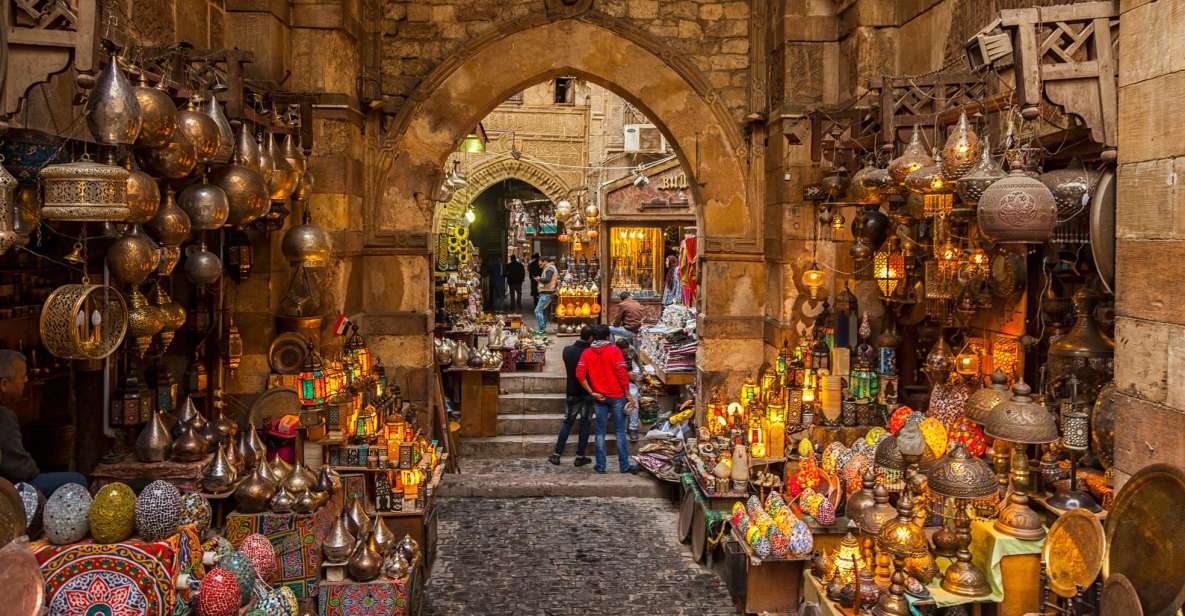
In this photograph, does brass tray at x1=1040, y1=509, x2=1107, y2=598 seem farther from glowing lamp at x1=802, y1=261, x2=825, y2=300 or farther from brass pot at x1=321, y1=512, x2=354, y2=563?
glowing lamp at x1=802, y1=261, x2=825, y2=300

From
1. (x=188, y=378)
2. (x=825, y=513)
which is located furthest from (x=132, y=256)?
(x=825, y=513)

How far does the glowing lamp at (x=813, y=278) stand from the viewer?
23.2 ft

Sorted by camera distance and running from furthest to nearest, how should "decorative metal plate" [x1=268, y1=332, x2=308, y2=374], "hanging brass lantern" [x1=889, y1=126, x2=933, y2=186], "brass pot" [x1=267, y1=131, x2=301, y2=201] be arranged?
"decorative metal plate" [x1=268, y1=332, x2=308, y2=374] < "brass pot" [x1=267, y1=131, x2=301, y2=201] < "hanging brass lantern" [x1=889, y1=126, x2=933, y2=186]

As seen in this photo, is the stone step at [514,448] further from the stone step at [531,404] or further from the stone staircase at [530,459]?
the stone step at [531,404]

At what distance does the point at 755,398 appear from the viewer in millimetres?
7438

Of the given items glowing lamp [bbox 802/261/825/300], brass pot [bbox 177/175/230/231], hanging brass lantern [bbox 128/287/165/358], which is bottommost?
hanging brass lantern [bbox 128/287/165/358]

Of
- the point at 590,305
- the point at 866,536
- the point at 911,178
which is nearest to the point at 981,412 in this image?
the point at 866,536

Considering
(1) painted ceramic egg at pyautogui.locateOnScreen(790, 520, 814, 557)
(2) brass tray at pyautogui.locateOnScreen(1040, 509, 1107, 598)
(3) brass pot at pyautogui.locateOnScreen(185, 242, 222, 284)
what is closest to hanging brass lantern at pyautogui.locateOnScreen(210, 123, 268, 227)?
(3) brass pot at pyautogui.locateOnScreen(185, 242, 222, 284)

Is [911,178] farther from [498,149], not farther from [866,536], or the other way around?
[498,149]

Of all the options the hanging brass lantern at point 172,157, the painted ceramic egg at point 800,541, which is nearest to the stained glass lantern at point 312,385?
the hanging brass lantern at point 172,157

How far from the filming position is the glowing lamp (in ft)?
23.2

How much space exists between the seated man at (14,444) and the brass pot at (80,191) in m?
1.27

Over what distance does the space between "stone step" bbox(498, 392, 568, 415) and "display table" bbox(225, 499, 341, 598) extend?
4.91 m

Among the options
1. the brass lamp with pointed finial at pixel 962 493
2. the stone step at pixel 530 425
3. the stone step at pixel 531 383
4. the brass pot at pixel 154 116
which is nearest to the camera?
Answer: the brass pot at pixel 154 116
